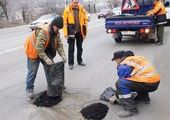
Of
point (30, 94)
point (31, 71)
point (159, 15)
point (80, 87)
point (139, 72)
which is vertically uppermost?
point (159, 15)

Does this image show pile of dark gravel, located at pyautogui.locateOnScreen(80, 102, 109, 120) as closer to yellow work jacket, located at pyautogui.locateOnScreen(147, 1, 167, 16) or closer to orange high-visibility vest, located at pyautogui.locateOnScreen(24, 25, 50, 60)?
orange high-visibility vest, located at pyautogui.locateOnScreen(24, 25, 50, 60)

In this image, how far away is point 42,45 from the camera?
655 centimetres

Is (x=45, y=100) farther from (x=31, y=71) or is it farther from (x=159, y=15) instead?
(x=159, y=15)

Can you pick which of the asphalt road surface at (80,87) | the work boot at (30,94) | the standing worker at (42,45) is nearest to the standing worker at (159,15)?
the asphalt road surface at (80,87)

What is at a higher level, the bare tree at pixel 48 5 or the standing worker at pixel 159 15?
the standing worker at pixel 159 15

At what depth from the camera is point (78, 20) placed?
971cm

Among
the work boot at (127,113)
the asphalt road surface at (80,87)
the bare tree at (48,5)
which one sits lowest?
the bare tree at (48,5)

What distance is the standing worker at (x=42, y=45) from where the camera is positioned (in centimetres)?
656

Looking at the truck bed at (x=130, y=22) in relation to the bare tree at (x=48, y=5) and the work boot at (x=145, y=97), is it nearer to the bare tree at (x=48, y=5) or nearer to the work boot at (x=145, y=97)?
the work boot at (x=145, y=97)

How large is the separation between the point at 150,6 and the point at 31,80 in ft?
29.6

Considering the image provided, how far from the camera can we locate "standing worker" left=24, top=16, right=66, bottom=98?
6.56 meters

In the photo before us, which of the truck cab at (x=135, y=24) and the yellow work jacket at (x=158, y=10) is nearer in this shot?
the truck cab at (x=135, y=24)

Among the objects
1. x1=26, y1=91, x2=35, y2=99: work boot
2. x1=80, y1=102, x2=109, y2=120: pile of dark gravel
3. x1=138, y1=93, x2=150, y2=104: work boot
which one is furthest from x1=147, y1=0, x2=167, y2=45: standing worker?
x1=80, y1=102, x2=109, y2=120: pile of dark gravel

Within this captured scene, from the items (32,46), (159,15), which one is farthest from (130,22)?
(32,46)
